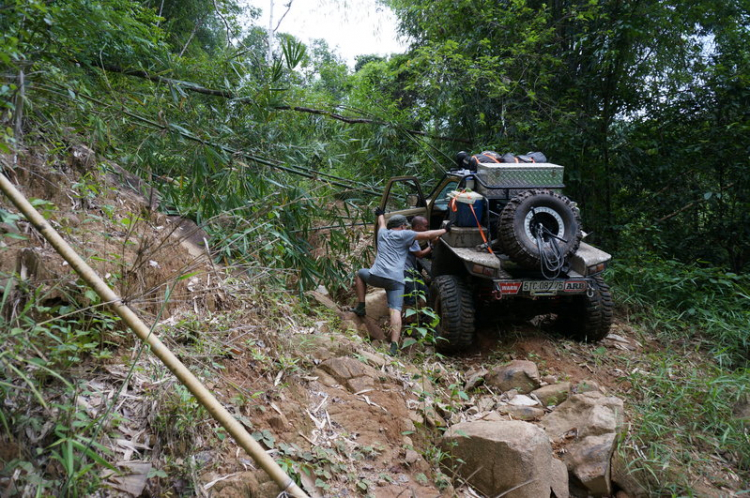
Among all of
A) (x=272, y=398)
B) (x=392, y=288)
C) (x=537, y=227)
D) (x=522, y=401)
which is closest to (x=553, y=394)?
(x=522, y=401)

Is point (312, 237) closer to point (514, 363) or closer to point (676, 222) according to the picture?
point (514, 363)

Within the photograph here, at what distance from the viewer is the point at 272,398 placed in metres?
2.87

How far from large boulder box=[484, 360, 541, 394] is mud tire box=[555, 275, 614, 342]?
3.43 ft

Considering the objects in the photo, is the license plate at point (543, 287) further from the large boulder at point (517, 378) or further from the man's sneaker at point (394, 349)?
the man's sneaker at point (394, 349)

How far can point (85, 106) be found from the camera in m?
3.59

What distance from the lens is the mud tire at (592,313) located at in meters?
5.16

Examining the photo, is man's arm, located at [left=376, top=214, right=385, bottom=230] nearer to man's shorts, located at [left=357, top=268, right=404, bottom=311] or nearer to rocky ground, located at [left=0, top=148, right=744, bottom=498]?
man's shorts, located at [left=357, top=268, right=404, bottom=311]

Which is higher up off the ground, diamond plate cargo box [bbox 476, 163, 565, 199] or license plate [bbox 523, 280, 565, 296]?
diamond plate cargo box [bbox 476, 163, 565, 199]

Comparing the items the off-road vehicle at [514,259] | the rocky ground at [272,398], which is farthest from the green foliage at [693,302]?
the rocky ground at [272,398]

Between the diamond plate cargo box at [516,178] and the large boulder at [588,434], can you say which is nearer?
the large boulder at [588,434]

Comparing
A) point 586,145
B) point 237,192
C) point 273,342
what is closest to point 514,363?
point 273,342

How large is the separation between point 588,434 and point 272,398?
209cm

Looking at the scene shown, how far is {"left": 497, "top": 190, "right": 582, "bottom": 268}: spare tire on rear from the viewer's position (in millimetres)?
4773

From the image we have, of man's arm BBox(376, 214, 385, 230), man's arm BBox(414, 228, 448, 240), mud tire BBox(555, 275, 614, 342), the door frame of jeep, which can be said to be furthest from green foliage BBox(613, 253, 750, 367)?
man's arm BBox(376, 214, 385, 230)
